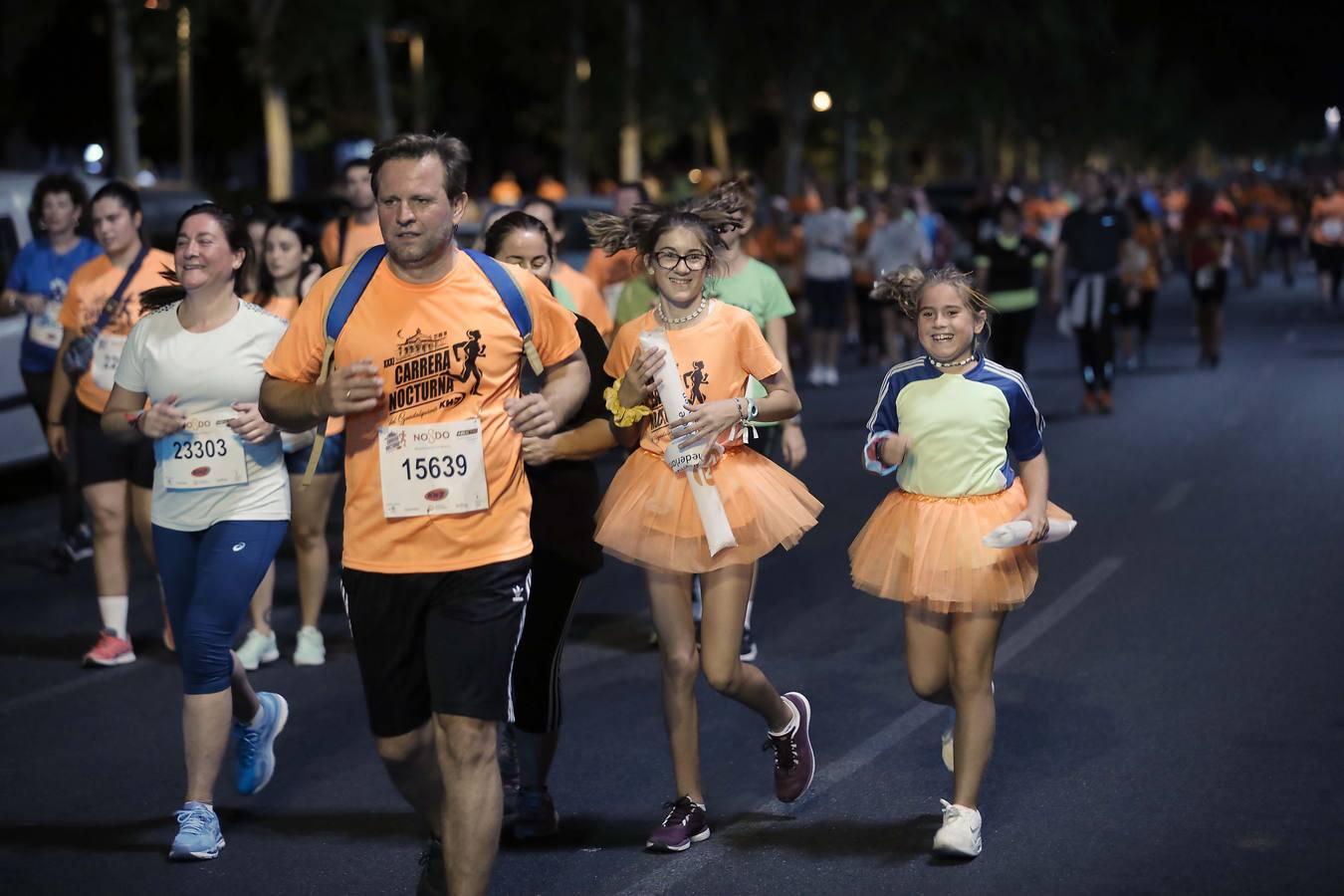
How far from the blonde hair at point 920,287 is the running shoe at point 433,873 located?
2.17 m

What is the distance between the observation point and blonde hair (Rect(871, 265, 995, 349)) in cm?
620

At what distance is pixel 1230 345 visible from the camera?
2506 cm

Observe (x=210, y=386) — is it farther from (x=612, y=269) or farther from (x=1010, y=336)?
(x=1010, y=336)

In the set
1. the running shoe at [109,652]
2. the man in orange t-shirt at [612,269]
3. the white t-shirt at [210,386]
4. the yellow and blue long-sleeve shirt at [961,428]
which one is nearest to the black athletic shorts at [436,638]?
the white t-shirt at [210,386]

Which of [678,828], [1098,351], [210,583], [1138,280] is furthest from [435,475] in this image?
[1138,280]

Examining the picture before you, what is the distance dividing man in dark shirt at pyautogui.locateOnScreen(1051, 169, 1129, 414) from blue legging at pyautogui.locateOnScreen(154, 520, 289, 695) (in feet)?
39.4

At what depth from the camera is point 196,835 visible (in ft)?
20.4

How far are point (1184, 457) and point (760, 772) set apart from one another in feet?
29.0

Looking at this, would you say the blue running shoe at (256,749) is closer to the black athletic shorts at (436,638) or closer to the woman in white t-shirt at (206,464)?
the woman in white t-shirt at (206,464)

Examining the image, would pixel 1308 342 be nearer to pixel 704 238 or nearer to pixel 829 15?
pixel 704 238

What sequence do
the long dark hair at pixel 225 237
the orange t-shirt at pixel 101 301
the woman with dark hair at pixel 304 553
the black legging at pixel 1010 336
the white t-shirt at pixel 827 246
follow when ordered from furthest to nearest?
the white t-shirt at pixel 827 246
the black legging at pixel 1010 336
the woman with dark hair at pixel 304 553
the orange t-shirt at pixel 101 301
the long dark hair at pixel 225 237

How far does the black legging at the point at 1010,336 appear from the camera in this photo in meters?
16.9

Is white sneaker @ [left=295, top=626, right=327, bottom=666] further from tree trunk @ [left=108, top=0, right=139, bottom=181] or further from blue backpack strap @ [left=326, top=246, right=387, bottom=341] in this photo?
tree trunk @ [left=108, top=0, right=139, bottom=181]

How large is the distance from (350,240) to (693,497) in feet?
20.1
